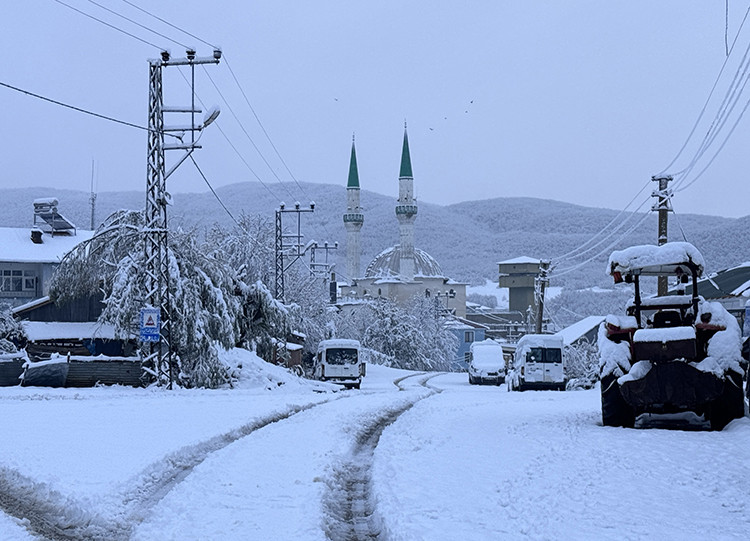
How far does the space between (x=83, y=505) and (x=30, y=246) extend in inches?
2244

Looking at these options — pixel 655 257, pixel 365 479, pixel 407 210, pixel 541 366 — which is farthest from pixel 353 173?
pixel 365 479

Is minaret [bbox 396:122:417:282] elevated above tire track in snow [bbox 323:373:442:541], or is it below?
above

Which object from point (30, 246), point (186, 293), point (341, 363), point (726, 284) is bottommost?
point (341, 363)

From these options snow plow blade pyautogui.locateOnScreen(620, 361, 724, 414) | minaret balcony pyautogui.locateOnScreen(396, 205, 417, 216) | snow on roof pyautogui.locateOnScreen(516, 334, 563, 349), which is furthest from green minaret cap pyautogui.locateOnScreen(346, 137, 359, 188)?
snow plow blade pyautogui.locateOnScreen(620, 361, 724, 414)

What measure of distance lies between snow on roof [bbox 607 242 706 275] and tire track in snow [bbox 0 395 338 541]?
802 centimetres

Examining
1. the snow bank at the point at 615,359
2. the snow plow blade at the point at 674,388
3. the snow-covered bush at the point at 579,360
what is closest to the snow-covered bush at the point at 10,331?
the snow-covered bush at the point at 579,360

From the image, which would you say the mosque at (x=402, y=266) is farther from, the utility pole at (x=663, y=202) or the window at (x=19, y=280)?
the utility pole at (x=663, y=202)

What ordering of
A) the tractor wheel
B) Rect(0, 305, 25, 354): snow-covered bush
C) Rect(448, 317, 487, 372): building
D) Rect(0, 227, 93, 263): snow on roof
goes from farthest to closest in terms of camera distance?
Rect(448, 317, 487, 372): building < Rect(0, 227, 93, 263): snow on roof < Rect(0, 305, 25, 354): snow-covered bush < the tractor wheel

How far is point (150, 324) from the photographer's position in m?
27.0

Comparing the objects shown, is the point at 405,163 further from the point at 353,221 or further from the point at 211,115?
the point at 211,115

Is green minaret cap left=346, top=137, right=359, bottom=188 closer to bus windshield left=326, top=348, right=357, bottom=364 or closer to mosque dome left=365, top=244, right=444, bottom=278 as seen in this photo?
mosque dome left=365, top=244, right=444, bottom=278

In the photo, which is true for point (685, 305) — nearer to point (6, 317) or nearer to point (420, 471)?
point (420, 471)

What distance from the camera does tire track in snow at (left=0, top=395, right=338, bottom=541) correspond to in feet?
23.5

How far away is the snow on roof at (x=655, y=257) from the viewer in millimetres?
14609
